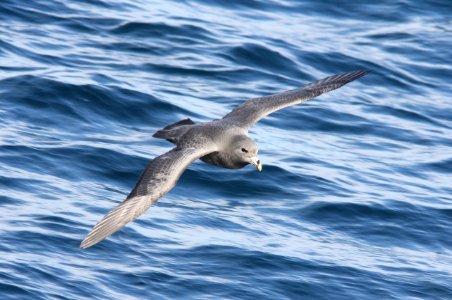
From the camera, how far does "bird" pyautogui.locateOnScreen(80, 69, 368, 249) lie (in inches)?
333

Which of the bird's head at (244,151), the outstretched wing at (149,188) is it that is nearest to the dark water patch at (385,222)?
the bird's head at (244,151)

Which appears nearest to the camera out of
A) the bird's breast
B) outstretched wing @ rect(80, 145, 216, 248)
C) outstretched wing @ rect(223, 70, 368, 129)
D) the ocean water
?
outstretched wing @ rect(80, 145, 216, 248)

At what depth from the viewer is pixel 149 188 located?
8844 millimetres

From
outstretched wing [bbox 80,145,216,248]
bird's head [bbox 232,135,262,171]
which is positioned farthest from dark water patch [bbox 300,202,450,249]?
outstretched wing [bbox 80,145,216,248]

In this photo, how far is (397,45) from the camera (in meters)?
17.7

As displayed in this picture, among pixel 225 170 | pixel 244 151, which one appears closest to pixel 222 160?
pixel 244 151

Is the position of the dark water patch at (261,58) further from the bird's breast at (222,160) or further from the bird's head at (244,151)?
the bird's head at (244,151)

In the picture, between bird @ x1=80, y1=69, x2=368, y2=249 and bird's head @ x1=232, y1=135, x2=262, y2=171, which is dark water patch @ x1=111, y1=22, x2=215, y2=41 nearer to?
bird @ x1=80, y1=69, x2=368, y2=249

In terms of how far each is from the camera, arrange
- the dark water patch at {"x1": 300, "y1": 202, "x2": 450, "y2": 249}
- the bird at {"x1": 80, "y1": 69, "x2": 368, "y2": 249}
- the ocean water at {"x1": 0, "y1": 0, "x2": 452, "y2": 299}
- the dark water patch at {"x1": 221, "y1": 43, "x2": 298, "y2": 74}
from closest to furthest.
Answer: the bird at {"x1": 80, "y1": 69, "x2": 368, "y2": 249} → the ocean water at {"x1": 0, "y1": 0, "x2": 452, "y2": 299} → the dark water patch at {"x1": 300, "y1": 202, "x2": 450, "y2": 249} → the dark water patch at {"x1": 221, "y1": 43, "x2": 298, "y2": 74}

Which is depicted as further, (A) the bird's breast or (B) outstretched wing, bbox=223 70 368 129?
(B) outstretched wing, bbox=223 70 368 129

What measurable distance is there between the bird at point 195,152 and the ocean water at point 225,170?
1087mm

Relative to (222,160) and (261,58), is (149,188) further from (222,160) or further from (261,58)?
(261,58)

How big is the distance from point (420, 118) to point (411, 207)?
3.12 metres

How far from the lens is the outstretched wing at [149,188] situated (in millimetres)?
8250
